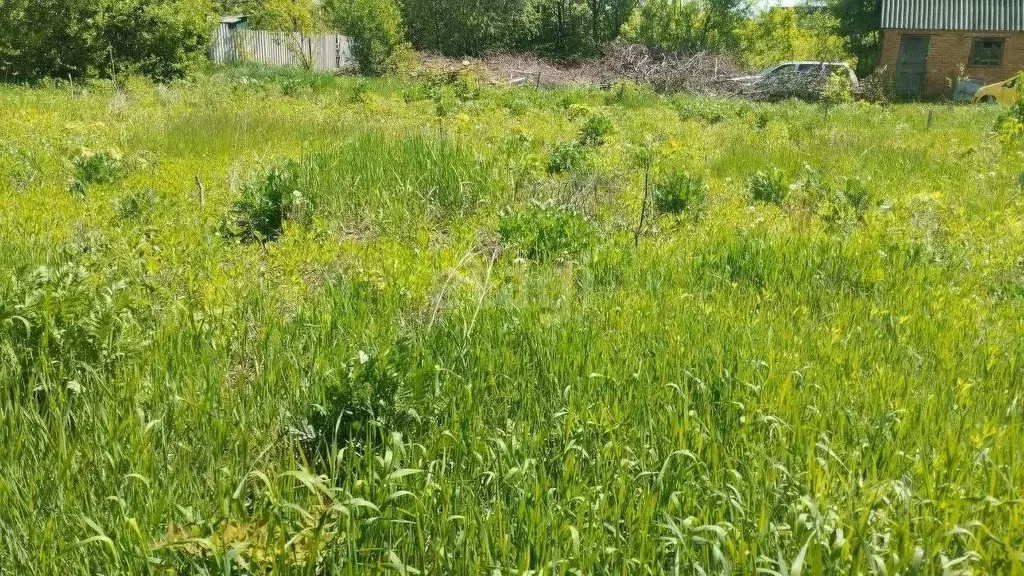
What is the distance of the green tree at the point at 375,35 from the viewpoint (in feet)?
99.3

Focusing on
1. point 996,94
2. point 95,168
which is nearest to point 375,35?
point 996,94

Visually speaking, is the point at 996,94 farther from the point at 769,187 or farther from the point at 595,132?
the point at 769,187

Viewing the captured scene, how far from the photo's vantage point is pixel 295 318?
332 centimetres

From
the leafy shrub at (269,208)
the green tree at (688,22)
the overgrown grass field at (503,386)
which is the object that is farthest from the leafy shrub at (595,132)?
the green tree at (688,22)

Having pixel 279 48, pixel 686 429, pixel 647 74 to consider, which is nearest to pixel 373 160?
pixel 686 429

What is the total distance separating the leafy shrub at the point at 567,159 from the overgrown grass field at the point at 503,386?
1.21m

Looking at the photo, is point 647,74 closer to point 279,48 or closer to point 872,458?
point 279,48

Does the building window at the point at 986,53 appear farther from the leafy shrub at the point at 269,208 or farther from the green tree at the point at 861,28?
the leafy shrub at the point at 269,208

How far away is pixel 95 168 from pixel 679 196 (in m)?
5.06

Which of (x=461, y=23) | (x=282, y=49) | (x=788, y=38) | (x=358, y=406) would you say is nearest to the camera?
(x=358, y=406)

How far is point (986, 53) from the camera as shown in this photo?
31.9 metres

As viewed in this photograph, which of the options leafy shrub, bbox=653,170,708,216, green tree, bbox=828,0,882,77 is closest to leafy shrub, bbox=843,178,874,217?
leafy shrub, bbox=653,170,708,216

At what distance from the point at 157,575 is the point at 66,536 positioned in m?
0.36

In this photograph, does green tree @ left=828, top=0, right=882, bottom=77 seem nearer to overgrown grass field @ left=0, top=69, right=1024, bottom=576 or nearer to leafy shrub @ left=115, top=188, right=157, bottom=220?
overgrown grass field @ left=0, top=69, right=1024, bottom=576
